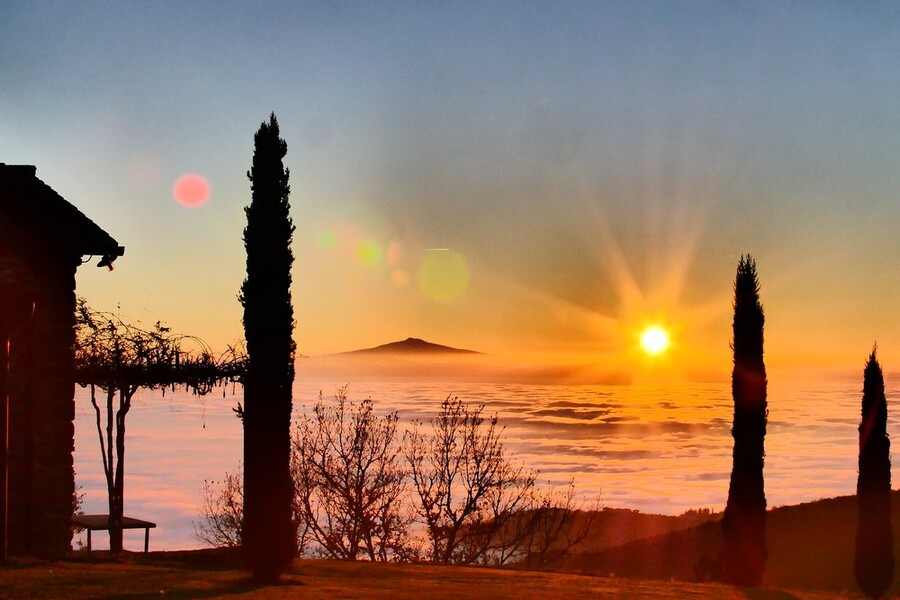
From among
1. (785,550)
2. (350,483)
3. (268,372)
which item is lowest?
(785,550)

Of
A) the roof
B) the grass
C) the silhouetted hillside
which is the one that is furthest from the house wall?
the silhouetted hillside

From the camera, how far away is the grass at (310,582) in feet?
50.9

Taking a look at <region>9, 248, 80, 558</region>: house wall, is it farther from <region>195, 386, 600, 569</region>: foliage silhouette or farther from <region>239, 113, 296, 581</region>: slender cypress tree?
<region>195, 386, 600, 569</region>: foliage silhouette

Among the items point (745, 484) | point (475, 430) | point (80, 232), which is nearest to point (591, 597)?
point (745, 484)

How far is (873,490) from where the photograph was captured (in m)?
29.8

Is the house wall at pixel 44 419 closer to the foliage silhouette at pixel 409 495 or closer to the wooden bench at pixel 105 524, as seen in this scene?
the wooden bench at pixel 105 524

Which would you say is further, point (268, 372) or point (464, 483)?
point (464, 483)

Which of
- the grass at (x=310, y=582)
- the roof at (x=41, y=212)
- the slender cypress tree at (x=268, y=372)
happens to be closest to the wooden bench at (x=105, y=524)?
the grass at (x=310, y=582)

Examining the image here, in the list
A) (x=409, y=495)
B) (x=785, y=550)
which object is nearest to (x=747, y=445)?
(x=409, y=495)

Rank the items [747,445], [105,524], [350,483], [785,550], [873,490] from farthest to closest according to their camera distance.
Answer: [785,550], [350,483], [873,490], [747,445], [105,524]

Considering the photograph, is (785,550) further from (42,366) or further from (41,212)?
(41,212)

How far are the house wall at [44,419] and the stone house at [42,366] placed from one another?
0.07ft

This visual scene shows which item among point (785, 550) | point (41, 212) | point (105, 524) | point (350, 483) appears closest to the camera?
point (41, 212)

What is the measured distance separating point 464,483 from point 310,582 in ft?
58.6
